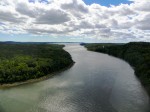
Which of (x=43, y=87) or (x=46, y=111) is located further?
(x=43, y=87)

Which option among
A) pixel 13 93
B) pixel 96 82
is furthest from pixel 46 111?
pixel 96 82

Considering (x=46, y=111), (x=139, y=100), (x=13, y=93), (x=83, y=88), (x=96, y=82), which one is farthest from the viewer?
(x=96, y=82)

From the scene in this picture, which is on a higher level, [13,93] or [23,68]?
[23,68]

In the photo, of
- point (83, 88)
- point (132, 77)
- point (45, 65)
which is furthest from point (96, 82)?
point (45, 65)

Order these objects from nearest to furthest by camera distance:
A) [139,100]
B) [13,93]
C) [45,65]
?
[139,100] → [13,93] → [45,65]

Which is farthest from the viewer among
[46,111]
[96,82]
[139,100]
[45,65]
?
[45,65]

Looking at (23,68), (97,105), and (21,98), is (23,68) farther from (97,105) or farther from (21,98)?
(97,105)

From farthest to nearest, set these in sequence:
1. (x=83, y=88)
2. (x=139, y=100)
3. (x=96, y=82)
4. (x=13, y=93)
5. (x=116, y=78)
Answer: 1. (x=116, y=78)
2. (x=96, y=82)
3. (x=83, y=88)
4. (x=13, y=93)
5. (x=139, y=100)

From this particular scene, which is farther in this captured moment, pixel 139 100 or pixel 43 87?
pixel 43 87

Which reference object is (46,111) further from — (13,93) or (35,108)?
(13,93)
